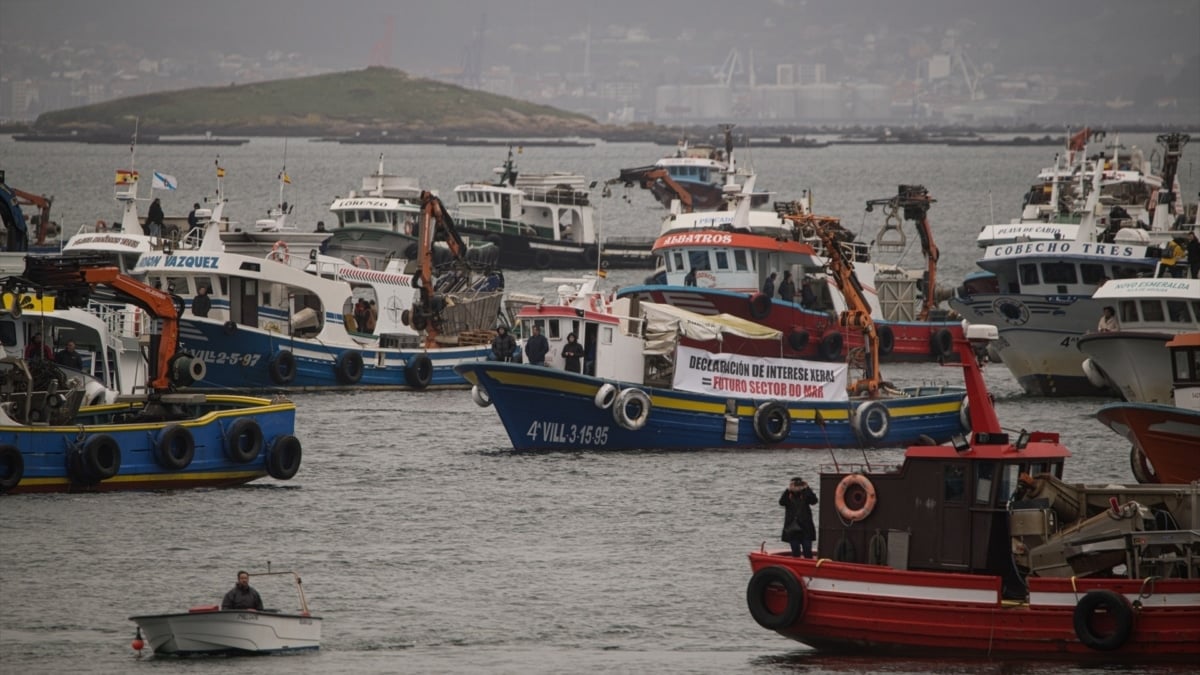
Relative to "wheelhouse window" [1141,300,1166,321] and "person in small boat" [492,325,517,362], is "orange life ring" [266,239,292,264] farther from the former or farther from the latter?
"wheelhouse window" [1141,300,1166,321]

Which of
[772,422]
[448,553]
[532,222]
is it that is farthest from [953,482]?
[532,222]

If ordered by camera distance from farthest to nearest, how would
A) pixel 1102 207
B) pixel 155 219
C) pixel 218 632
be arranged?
pixel 1102 207, pixel 155 219, pixel 218 632

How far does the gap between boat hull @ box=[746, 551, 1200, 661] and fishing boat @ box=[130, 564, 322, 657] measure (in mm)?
6336

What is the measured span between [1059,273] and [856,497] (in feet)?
92.0

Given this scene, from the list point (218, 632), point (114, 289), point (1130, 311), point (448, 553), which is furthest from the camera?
point (1130, 311)

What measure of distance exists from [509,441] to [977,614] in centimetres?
2161

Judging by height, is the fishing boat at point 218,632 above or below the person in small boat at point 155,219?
below

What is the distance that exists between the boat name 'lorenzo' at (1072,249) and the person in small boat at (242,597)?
3141 cm

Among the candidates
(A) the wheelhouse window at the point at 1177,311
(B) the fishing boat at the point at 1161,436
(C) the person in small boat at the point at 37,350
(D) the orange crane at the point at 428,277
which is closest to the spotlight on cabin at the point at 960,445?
(B) the fishing boat at the point at 1161,436

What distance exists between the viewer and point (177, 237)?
5831 centimetres

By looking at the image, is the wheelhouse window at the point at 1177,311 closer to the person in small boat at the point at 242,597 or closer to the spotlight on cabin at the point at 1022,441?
the spotlight on cabin at the point at 1022,441

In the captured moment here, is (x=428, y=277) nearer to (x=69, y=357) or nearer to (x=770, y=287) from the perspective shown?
(x=770, y=287)

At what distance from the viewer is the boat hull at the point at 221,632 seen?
86.3 ft

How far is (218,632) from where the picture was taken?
26.4 metres
